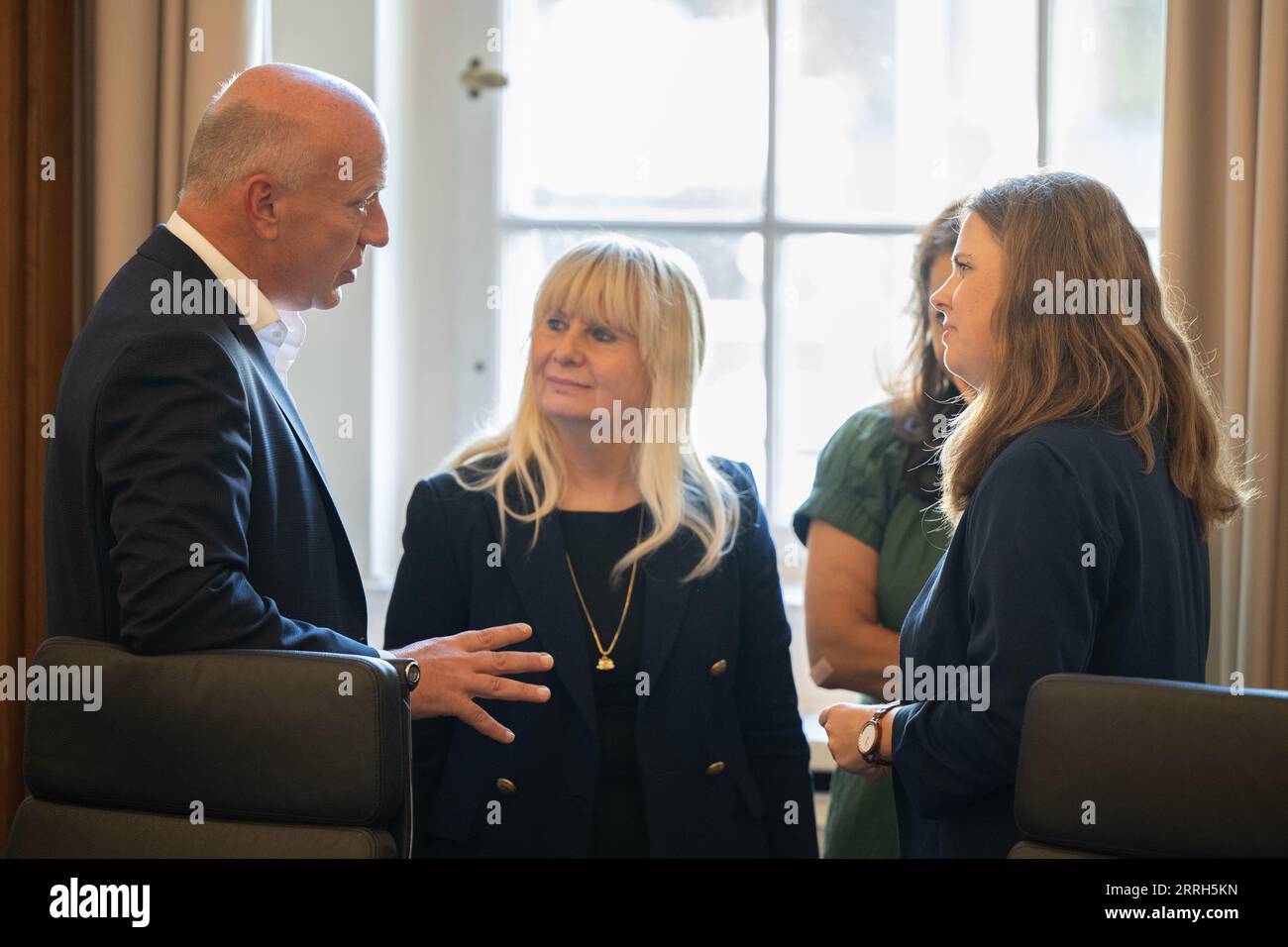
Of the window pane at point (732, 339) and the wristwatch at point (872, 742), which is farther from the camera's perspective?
the window pane at point (732, 339)

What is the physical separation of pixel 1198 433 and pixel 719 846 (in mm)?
922

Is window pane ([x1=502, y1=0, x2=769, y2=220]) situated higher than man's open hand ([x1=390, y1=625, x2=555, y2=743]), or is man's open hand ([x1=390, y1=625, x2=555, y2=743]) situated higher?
window pane ([x1=502, y1=0, x2=769, y2=220])

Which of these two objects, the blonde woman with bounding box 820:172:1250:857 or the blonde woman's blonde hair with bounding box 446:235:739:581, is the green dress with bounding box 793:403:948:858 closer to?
the blonde woman's blonde hair with bounding box 446:235:739:581

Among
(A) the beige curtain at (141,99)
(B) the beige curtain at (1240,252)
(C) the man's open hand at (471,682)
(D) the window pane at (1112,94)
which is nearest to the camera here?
(C) the man's open hand at (471,682)

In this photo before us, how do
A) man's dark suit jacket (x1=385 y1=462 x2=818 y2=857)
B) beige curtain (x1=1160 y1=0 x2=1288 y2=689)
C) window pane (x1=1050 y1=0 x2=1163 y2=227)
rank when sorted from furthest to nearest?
window pane (x1=1050 y1=0 x2=1163 y2=227), beige curtain (x1=1160 y1=0 x2=1288 y2=689), man's dark suit jacket (x1=385 y1=462 x2=818 y2=857)

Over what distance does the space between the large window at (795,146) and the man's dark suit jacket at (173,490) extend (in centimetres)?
141

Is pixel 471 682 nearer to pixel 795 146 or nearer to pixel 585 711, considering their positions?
pixel 585 711

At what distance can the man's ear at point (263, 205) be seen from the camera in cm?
159

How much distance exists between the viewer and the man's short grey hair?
1589 millimetres

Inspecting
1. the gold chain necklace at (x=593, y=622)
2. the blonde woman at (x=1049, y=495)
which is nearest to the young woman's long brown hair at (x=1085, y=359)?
the blonde woman at (x=1049, y=495)

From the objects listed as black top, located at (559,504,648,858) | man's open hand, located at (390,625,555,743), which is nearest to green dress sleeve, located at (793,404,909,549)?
black top, located at (559,504,648,858)

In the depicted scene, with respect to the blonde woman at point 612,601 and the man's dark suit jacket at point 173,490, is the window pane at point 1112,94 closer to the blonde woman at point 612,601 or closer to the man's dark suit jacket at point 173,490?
the blonde woman at point 612,601

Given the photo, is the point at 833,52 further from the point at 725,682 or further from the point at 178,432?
the point at 178,432

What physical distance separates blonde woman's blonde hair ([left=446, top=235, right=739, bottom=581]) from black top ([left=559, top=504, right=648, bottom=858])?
0.11ft
